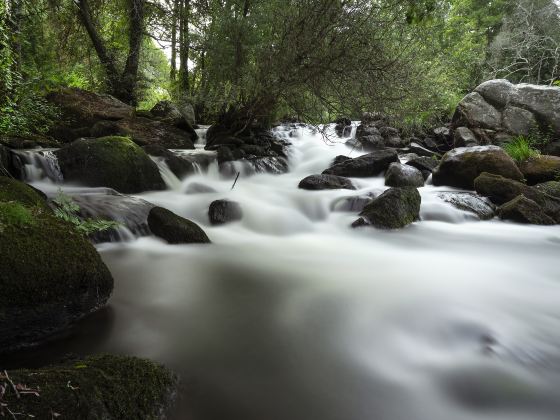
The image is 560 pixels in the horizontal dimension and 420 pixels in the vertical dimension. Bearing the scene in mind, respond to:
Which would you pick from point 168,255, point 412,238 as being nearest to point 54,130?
point 168,255

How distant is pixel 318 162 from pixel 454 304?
26.1ft

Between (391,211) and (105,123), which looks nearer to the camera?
(391,211)

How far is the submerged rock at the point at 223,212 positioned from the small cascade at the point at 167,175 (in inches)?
67.5

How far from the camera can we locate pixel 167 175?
729 cm

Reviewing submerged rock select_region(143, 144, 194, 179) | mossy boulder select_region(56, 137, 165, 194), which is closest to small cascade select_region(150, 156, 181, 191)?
submerged rock select_region(143, 144, 194, 179)

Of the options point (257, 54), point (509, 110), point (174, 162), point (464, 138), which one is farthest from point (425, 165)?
point (174, 162)

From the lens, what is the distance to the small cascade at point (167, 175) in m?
7.10

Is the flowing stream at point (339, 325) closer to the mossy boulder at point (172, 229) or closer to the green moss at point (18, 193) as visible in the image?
the mossy boulder at point (172, 229)

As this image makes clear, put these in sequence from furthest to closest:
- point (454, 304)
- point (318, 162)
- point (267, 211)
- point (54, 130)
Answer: point (318, 162), point (54, 130), point (267, 211), point (454, 304)

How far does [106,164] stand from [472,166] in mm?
7339

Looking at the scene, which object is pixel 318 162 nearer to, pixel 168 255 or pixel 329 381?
pixel 168 255

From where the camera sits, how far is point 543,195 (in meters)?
7.10

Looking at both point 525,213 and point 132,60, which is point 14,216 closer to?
point 525,213

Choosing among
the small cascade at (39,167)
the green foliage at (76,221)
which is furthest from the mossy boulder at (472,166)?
the small cascade at (39,167)
